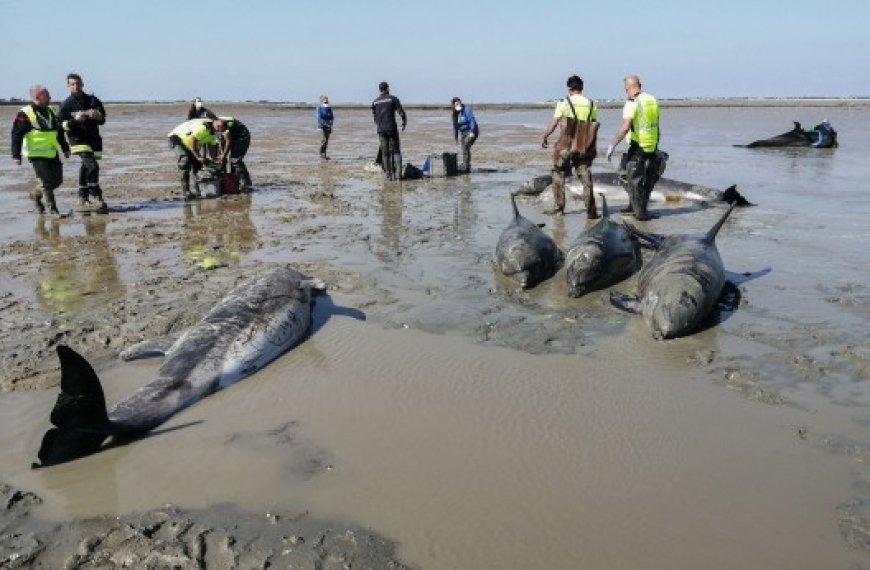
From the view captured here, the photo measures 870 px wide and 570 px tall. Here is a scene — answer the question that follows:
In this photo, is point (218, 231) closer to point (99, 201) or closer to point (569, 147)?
point (99, 201)

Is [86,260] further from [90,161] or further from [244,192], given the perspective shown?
[244,192]

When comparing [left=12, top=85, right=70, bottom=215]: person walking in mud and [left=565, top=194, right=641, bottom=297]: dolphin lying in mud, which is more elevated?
[left=12, top=85, right=70, bottom=215]: person walking in mud

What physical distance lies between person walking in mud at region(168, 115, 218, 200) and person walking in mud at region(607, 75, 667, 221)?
784 centimetres

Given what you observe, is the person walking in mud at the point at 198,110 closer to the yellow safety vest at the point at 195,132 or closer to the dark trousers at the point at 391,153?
the yellow safety vest at the point at 195,132

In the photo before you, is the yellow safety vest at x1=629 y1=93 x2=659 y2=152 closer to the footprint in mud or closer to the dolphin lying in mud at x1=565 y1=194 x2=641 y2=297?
the dolphin lying in mud at x1=565 y1=194 x2=641 y2=297

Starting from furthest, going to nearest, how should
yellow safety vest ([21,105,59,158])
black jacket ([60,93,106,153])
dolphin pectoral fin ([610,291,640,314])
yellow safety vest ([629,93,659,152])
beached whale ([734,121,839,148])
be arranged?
beached whale ([734,121,839,148])
black jacket ([60,93,106,153])
yellow safety vest ([21,105,59,158])
yellow safety vest ([629,93,659,152])
dolphin pectoral fin ([610,291,640,314])

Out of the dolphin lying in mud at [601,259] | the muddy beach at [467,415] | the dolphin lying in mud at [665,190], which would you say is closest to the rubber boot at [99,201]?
the muddy beach at [467,415]

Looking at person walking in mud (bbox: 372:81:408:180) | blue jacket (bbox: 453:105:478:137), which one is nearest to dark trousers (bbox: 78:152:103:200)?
person walking in mud (bbox: 372:81:408:180)

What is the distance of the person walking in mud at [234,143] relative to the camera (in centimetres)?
1290

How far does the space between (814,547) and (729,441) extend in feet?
3.15

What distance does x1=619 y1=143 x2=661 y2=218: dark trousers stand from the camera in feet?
33.1

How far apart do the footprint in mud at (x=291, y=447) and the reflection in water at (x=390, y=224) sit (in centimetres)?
419

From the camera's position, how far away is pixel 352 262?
8.16 m

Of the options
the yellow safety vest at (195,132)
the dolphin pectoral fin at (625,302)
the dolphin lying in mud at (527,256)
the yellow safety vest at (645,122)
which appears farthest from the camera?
the yellow safety vest at (195,132)
